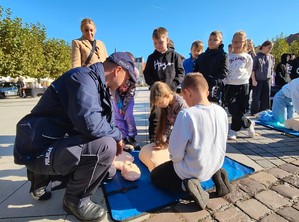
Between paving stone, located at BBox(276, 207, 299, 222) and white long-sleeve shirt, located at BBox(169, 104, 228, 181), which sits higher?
white long-sleeve shirt, located at BBox(169, 104, 228, 181)

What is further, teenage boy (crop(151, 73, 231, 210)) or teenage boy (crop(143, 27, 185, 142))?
teenage boy (crop(143, 27, 185, 142))

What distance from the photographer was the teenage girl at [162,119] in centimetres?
289

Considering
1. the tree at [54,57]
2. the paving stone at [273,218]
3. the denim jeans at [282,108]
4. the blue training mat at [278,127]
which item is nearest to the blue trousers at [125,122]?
the paving stone at [273,218]

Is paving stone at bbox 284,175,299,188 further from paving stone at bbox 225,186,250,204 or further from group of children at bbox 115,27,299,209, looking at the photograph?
group of children at bbox 115,27,299,209

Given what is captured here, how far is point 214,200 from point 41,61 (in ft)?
79.7

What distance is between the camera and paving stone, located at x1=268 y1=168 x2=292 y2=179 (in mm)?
2619

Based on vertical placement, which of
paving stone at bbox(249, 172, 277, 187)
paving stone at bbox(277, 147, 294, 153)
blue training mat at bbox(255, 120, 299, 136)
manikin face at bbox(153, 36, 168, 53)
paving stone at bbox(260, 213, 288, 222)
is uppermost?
manikin face at bbox(153, 36, 168, 53)

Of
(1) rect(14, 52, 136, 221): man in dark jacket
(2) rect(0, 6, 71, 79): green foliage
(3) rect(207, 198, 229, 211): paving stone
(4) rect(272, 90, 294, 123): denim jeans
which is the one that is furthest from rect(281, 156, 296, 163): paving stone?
(2) rect(0, 6, 71, 79): green foliage

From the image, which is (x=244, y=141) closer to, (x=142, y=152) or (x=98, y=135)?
(x=142, y=152)

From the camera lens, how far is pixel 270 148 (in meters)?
3.60

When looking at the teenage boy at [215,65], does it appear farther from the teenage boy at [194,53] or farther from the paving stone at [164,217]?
the paving stone at [164,217]

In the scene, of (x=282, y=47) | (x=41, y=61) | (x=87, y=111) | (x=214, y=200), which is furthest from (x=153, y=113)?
(x=282, y=47)

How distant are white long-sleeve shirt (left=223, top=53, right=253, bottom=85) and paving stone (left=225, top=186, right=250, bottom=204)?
2.31 metres

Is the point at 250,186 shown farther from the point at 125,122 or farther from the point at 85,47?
the point at 85,47
